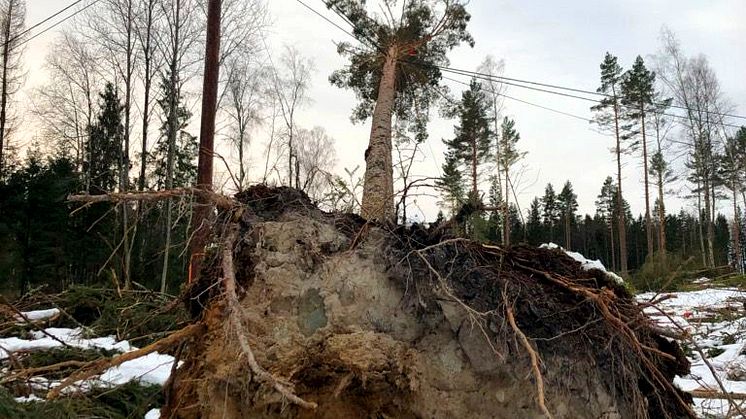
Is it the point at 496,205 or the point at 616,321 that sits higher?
the point at 496,205

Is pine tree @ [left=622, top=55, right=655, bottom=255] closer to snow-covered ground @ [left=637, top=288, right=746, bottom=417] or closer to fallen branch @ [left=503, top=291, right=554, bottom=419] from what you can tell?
snow-covered ground @ [left=637, top=288, right=746, bottom=417]

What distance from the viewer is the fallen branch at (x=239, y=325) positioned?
6.07 ft

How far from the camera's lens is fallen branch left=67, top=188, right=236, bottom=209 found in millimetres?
2414

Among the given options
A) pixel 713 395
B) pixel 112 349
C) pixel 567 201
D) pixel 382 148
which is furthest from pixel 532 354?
pixel 567 201

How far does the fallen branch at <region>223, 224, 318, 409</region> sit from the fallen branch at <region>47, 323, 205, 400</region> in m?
0.43

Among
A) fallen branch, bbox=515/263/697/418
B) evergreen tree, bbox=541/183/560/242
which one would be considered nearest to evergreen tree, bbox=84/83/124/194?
fallen branch, bbox=515/263/697/418

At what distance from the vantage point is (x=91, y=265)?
2409 centimetres

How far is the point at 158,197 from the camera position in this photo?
264 centimetres

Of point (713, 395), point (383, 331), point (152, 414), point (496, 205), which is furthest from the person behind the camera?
point (152, 414)

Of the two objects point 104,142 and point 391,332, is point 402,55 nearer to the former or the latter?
point 391,332

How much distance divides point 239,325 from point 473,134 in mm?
25971

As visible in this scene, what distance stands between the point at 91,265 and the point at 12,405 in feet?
79.0

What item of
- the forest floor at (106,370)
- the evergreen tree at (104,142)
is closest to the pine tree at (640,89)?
the forest floor at (106,370)

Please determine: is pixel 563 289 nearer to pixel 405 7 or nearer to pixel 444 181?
pixel 444 181
